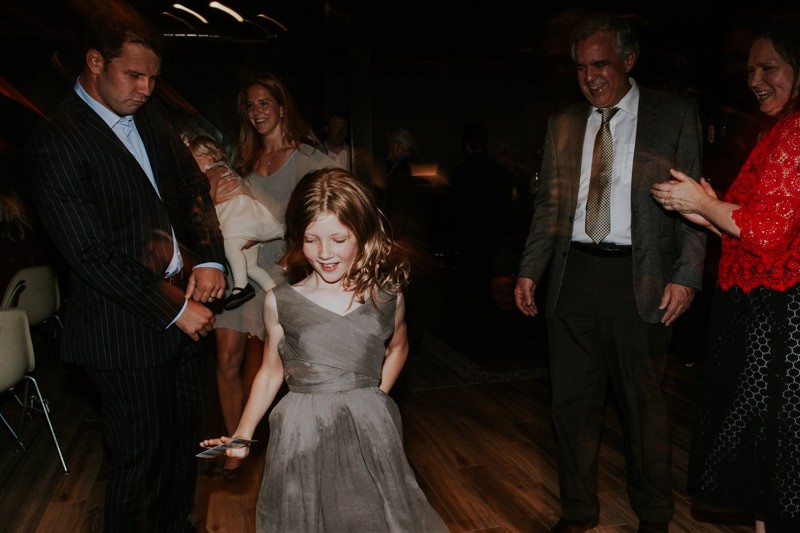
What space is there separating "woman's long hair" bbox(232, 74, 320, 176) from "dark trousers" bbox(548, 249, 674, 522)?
1.42 meters

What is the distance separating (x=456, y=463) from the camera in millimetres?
3551

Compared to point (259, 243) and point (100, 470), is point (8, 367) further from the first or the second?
point (259, 243)

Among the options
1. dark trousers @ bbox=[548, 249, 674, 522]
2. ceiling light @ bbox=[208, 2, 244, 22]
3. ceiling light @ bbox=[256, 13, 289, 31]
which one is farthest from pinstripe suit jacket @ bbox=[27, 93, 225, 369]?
ceiling light @ bbox=[256, 13, 289, 31]

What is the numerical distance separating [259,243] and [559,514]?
185cm

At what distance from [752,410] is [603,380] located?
0.63 metres

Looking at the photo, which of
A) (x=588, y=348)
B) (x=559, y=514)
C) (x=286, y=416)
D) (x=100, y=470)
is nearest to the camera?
(x=286, y=416)

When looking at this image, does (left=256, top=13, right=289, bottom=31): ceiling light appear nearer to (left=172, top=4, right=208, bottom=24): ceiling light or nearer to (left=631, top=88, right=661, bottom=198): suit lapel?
(left=172, top=4, right=208, bottom=24): ceiling light

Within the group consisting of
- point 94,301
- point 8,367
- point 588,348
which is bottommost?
point 8,367

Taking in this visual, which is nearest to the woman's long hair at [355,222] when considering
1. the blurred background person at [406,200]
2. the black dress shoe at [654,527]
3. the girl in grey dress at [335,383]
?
the girl in grey dress at [335,383]

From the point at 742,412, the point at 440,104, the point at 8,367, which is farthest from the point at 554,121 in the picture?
the point at 440,104

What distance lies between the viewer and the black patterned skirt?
2119 millimetres

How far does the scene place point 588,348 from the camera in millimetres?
2695

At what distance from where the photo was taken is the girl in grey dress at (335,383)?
1.88 m

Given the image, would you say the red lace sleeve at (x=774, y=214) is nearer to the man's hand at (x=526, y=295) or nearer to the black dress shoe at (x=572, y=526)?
the man's hand at (x=526, y=295)
